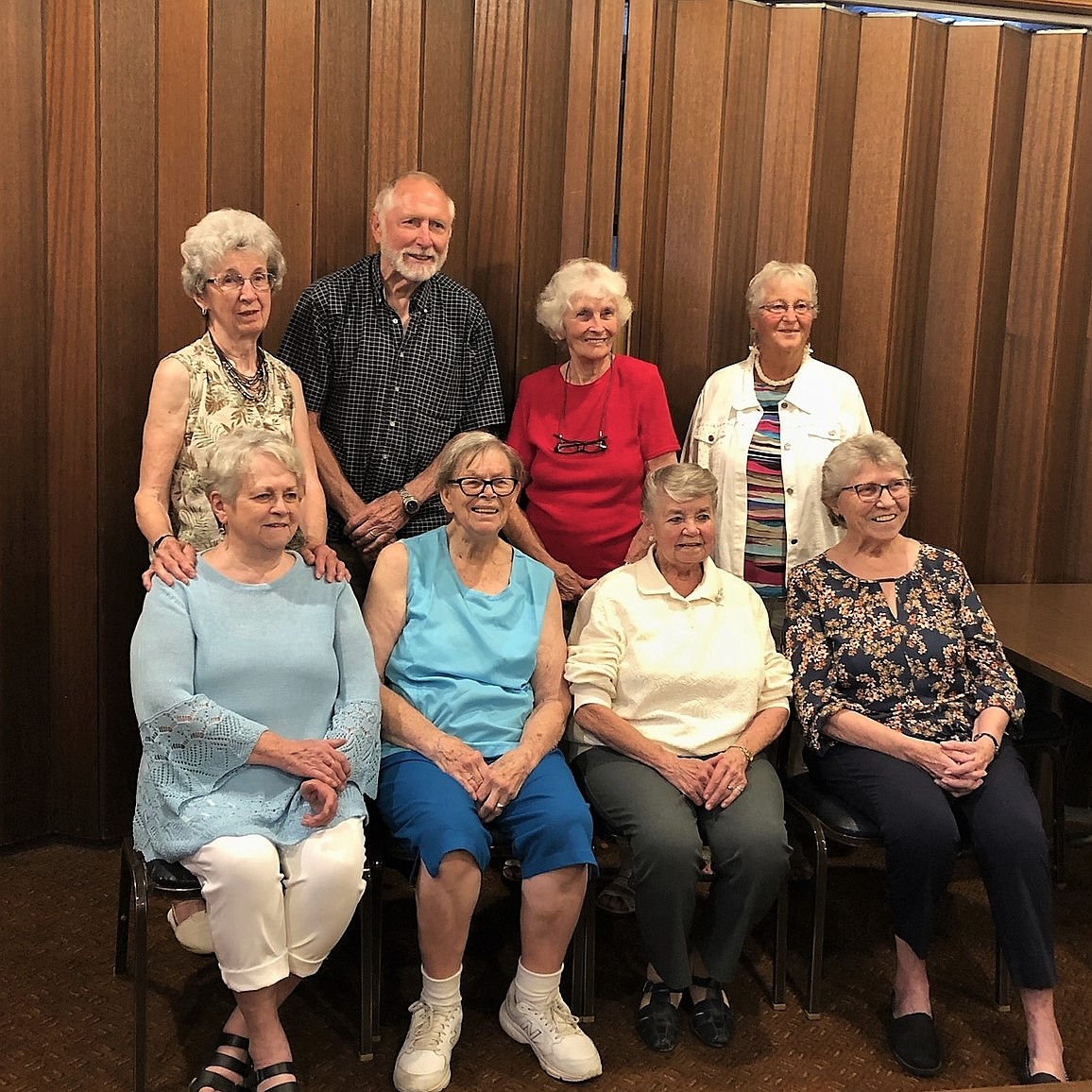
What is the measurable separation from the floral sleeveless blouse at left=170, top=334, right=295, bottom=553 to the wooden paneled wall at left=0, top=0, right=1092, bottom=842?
0.52m

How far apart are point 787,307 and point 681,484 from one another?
80 cm

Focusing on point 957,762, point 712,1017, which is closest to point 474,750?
point 712,1017

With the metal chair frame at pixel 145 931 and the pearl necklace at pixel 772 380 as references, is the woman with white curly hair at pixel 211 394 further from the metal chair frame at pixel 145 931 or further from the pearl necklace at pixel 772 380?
the pearl necklace at pixel 772 380

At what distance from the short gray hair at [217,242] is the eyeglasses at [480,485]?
734 mm

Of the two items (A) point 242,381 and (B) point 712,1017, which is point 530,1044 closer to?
(B) point 712,1017

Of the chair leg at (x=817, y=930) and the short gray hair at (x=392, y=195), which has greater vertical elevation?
the short gray hair at (x=392, y=195)

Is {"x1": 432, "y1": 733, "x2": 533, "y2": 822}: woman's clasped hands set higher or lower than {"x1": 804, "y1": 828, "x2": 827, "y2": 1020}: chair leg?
higher

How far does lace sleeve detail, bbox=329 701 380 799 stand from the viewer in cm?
260

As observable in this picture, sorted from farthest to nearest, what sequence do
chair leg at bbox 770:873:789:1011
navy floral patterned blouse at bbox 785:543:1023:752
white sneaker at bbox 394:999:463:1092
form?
navy floral patterned blouse at bbox 785:543:1023:752 → chair leg at bbox 770:873:789:1011 → white sneaker at bbox 394:999:463:1092

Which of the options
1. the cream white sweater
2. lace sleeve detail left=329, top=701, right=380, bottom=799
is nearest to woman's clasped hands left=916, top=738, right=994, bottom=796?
the cream white sweater

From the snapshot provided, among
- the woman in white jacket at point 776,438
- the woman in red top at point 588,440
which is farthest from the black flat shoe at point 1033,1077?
the woman in red top at point 588,440

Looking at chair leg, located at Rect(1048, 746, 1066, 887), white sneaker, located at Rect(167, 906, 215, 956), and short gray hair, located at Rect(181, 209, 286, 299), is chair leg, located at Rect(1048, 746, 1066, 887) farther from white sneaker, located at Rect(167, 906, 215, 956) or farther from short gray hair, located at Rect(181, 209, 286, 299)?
short gray hair, located at Rect(181, 209, 286, 299)

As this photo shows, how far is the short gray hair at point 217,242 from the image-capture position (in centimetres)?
292

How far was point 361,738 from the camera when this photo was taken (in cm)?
262
